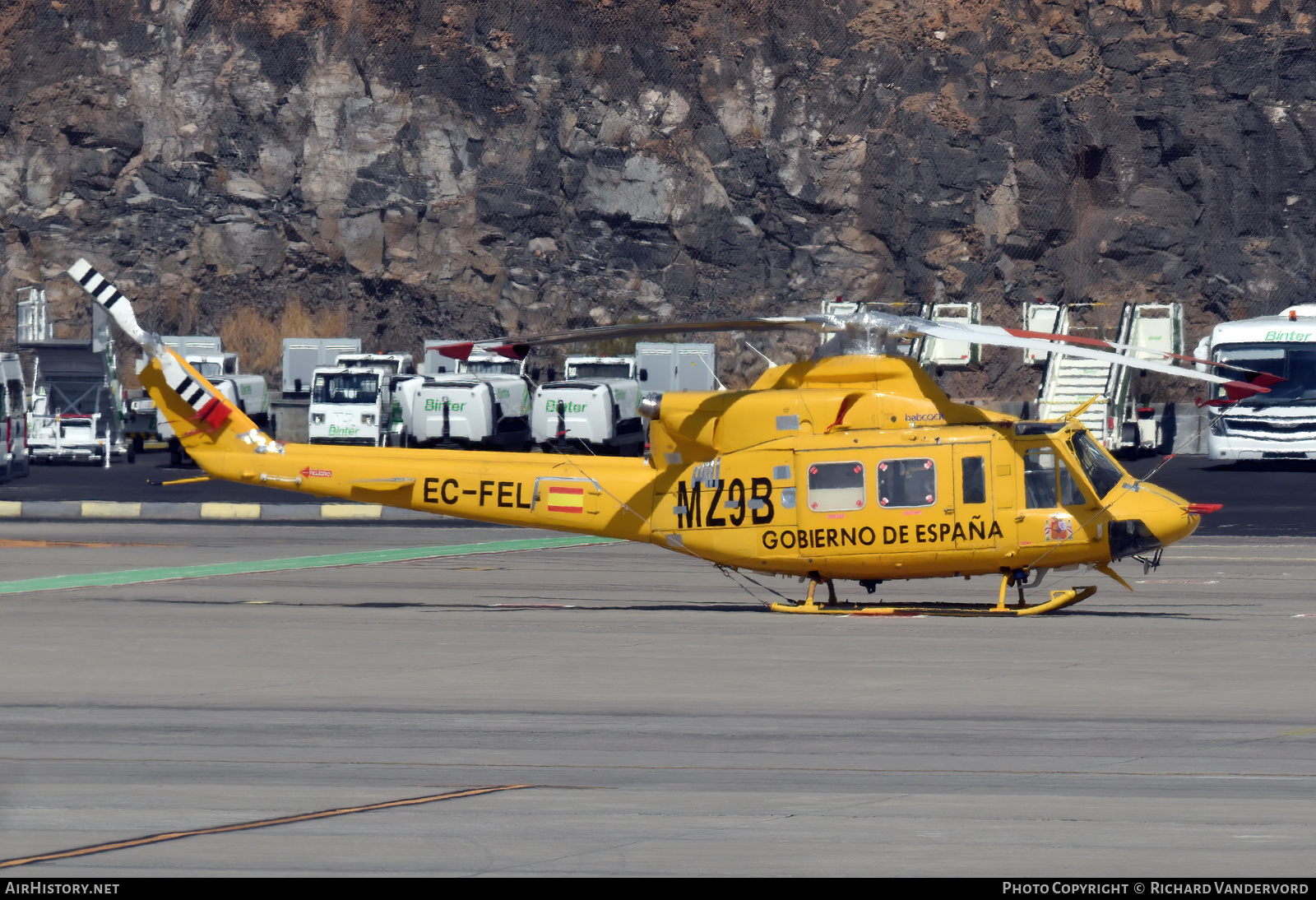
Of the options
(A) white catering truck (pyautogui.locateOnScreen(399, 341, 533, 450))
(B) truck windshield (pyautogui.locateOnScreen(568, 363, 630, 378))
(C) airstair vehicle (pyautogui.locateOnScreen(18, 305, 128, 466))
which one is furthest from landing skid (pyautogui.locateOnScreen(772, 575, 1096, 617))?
(B) truck windshield (pyautogui.locateOnScreen(568, 363, 630, 378))

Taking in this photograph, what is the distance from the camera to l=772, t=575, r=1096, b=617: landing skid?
16.3 m

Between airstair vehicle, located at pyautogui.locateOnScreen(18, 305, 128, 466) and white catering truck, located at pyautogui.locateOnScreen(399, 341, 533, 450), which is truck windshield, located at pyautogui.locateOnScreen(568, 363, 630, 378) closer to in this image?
white catering truck, located at pyautogui.locateOnScreen(399, 341, 533, 450)

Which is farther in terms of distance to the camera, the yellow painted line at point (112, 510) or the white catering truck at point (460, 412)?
the white catering truck at point (460, 412)

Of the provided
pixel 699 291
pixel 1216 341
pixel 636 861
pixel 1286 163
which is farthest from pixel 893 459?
pixel 1286 163

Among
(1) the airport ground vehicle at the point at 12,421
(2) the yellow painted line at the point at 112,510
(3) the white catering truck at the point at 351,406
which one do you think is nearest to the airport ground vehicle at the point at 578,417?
(3) the white catering truck at the point at 351,406

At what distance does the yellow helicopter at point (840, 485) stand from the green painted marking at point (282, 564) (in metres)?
3.44

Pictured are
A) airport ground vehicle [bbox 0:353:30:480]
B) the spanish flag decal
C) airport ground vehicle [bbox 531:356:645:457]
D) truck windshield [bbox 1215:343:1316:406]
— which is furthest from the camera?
airport ground vehicle [bbox 531:356:645:457]

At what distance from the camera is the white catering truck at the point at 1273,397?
38.5 metres

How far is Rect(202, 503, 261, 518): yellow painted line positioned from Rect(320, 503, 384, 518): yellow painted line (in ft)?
3.64

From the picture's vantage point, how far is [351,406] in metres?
41.7

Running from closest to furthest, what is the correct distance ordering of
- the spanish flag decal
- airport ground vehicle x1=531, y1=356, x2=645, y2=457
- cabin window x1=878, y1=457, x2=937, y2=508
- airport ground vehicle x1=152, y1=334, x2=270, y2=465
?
cabin window x1=878, y1=457, x2=937, y2=508
the spanish flag decal
airport ground vehicle x1=531, y1=356, x2=645, y2=457
airport ground vehicle x1=152, y1=334, x2=270, y2=465

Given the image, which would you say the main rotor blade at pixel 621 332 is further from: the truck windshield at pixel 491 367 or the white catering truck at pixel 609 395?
the truck windshield at pixel 491 367

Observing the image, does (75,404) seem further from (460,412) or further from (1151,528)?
(1151,528)

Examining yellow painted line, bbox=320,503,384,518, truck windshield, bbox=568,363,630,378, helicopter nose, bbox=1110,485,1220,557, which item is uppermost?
truck windshield, bbox=568,363,630,378
